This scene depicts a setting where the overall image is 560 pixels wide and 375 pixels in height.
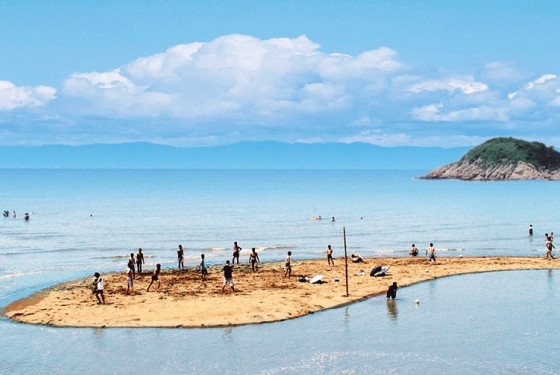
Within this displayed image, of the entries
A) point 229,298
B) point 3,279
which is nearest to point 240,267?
point 229,298

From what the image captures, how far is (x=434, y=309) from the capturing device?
3484 cm

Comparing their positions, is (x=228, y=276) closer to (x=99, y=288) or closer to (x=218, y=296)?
(x=218, y=296)

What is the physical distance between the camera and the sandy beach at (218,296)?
3278 centimetres

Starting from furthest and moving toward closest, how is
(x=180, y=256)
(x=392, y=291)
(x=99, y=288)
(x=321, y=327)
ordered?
(x=180, y=256) < (x=392, y=291) < (x=99, y=288) < (x=321, y=327)

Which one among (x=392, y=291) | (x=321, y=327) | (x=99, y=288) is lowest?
(x=321, y=327)

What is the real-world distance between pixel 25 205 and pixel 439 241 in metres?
96.0

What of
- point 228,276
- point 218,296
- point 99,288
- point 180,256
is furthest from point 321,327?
point 180,256

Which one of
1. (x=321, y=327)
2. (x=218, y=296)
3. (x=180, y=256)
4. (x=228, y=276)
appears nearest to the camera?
(x=321, y=327)

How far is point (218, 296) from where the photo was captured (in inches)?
1479

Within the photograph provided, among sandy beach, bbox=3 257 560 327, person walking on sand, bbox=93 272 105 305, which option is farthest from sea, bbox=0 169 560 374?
person walking on sand, bbox=93 272 105 305

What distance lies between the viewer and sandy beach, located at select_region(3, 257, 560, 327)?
32781 mm

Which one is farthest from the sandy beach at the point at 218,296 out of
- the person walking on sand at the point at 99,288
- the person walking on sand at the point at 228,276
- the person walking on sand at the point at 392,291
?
the person walking on sand at the point at 392,291

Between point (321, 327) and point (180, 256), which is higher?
point (180, 256)

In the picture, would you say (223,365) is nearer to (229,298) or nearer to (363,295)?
(229,298)
